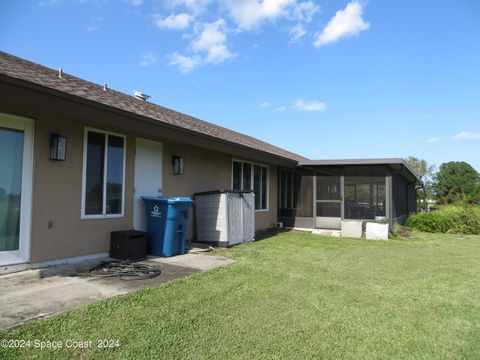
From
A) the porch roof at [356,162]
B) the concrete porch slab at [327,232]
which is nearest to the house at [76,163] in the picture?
the porch roof at [356,162]

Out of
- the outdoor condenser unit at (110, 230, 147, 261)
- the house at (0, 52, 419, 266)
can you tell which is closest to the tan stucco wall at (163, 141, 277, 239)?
the house at (0, 52, 419, 266)

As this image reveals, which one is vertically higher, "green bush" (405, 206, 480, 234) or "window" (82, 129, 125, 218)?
"window" (82, 129, 125, 218)

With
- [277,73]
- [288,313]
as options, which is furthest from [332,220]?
[288,313]

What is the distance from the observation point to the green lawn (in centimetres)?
309

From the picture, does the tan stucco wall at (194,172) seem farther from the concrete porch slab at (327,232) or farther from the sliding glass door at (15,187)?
the concrete porch slab at (327,232)

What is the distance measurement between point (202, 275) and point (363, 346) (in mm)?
2935

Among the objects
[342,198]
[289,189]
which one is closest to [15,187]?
[289,189]

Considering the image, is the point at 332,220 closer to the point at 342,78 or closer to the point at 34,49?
the point at 342,78

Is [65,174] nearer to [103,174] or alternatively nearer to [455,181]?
[103,174]

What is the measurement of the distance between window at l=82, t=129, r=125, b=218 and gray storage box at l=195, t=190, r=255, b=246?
2.38 m

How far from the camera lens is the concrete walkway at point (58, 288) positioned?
12.1ft

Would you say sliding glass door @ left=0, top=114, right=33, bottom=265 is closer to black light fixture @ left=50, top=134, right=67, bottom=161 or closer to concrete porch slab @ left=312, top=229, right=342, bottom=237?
black light fixture @ left=50, top=134, right=67, bottom=161

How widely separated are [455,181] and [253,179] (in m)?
36.6

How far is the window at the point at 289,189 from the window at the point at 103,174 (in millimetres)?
7916
